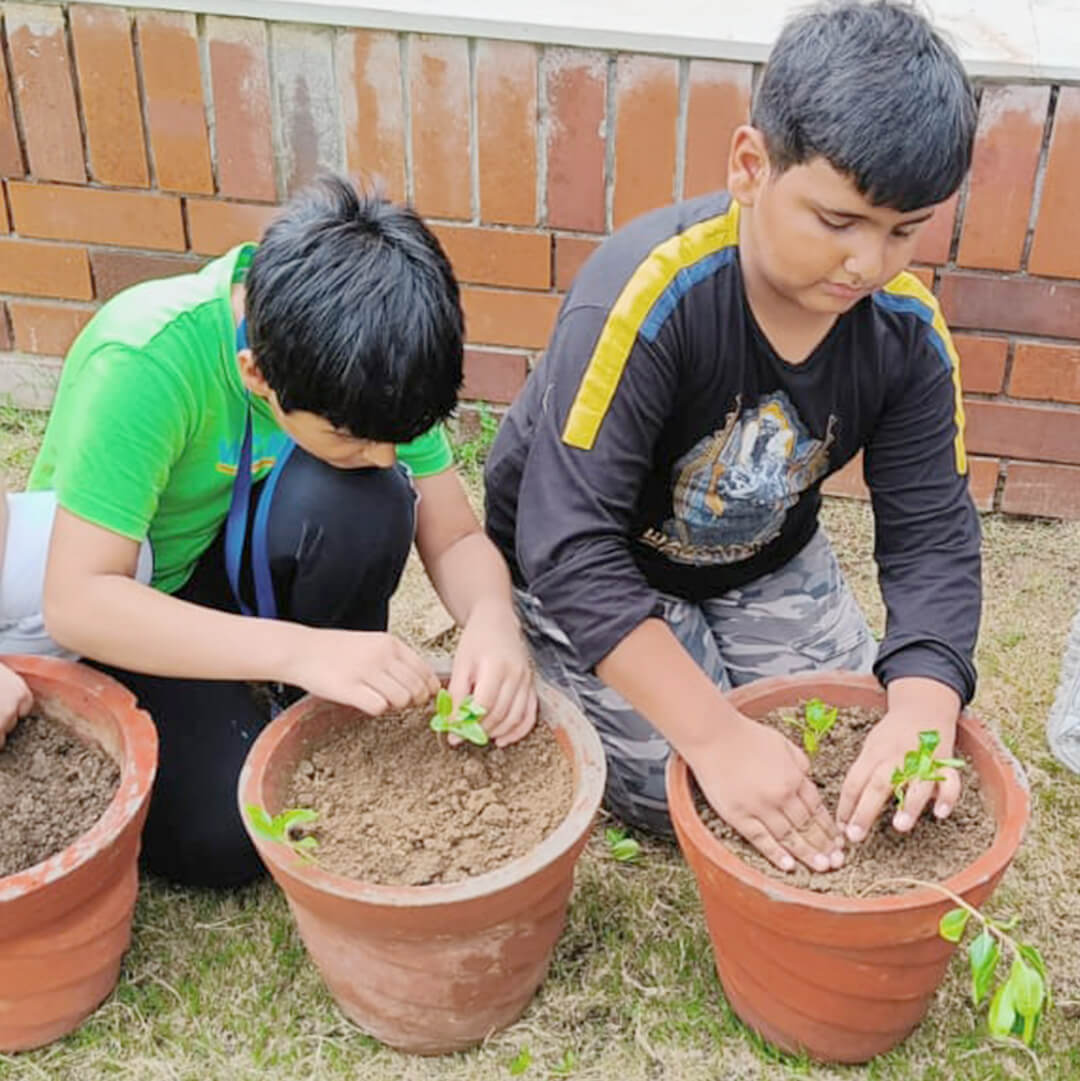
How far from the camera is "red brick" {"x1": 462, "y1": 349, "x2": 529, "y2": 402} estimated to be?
278cm

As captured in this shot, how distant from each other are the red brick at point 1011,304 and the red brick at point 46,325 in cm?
170

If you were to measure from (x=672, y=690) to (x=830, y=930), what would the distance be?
0.31 m

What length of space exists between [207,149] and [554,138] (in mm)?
662

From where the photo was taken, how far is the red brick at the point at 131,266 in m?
2.78

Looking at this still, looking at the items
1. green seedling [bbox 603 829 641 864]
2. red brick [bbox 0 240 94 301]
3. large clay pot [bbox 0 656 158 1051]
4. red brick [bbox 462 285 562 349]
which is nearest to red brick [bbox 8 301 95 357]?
red brick [bbox 0 240 94 301]

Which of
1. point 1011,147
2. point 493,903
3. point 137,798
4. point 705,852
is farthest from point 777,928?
point 1011,147

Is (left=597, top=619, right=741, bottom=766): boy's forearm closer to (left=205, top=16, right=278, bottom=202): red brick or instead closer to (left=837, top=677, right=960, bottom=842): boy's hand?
(left=837, top=677, right=960, bottom=842): boy's hand

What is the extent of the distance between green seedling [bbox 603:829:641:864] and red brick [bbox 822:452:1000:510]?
0.96 meters

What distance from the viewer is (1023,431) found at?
2688 millimetres

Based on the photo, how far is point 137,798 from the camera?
1.58m

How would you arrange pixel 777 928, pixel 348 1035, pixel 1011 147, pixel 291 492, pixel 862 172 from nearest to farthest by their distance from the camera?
pixel 862 172, pixel 777 928, pixel 348 1035, pixel 291 492, pixel 1011 147

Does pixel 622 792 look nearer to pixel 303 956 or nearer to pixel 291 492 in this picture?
pixel 303 956

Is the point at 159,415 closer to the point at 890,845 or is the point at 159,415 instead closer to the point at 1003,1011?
the point at 890,845

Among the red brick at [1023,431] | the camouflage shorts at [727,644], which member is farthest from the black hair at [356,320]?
the red brick at [1023,431]
